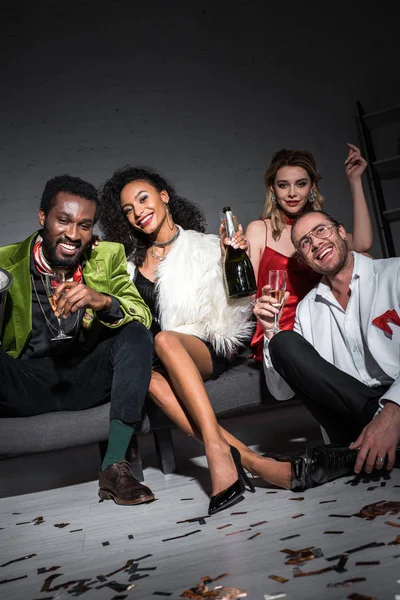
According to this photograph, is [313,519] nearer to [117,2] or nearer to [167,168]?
[167,168]

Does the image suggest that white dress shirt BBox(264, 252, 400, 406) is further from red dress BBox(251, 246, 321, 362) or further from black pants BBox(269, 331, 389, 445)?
red dress BBox(251, 246, 321, 362)

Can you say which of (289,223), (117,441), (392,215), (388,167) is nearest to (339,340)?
(289,223)

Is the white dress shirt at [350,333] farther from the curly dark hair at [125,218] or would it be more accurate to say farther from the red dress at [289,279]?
the curly dark hair at [125,218]

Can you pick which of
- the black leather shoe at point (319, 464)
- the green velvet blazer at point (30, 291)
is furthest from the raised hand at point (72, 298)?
the black leather shoe at point (319, 464)

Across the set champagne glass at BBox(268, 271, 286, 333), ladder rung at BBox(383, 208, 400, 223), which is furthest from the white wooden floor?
ladder rung at BBox(383, 208, 400, 223)

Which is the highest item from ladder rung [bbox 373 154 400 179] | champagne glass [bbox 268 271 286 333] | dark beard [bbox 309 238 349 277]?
ladder rung [bbox 373 154 400 179]

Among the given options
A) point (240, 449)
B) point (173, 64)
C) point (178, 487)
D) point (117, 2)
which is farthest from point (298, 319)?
point (117, 2)

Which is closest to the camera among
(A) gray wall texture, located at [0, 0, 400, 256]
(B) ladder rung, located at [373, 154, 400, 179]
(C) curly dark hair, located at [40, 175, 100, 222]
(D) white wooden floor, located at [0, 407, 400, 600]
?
(D) white wooden floor, located at [0, 407, 400, 600]

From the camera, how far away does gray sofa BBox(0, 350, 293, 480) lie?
231 cm

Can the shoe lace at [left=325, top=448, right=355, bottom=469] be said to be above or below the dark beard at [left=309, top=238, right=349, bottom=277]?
below

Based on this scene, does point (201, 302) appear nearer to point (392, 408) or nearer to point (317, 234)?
point (317, 234)

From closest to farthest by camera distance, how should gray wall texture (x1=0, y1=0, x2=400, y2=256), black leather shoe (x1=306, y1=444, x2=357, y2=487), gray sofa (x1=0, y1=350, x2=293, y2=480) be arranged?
black leather shoe (x1=306, y1=444, x2=357, y2=487) → gray sofa (x1=0, y1=350, x2=293, y2=480) → gray wall texture (x1=0, y1=0, x2=400, y2=256)

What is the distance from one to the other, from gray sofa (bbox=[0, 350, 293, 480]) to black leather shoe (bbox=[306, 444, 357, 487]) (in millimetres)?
565

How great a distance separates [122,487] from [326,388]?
2.43ft
